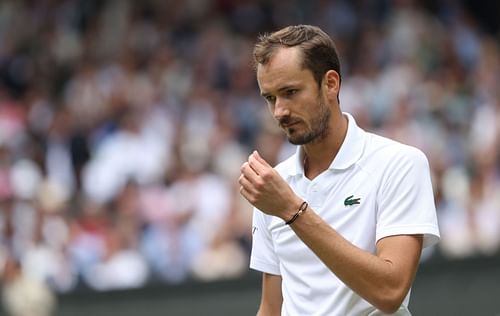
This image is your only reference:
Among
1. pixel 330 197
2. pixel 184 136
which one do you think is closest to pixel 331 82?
pixel 330 197

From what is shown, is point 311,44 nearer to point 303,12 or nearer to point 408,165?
point 408,165

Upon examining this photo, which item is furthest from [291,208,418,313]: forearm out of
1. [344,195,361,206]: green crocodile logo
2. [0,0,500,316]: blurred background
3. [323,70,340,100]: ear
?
[0,0,500,316]: blurred background

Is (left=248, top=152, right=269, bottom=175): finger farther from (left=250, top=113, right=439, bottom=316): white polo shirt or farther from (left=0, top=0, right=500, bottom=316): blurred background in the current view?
(left=0, top=0, right=500, bottom=316): blurred background

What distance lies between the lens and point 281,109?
4.02 m

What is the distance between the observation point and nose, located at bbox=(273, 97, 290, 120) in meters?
4.01

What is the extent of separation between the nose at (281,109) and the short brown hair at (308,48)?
15cm

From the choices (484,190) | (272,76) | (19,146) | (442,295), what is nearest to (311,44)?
(272,76)

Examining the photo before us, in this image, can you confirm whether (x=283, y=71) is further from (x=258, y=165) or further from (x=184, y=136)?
(x=184, y=136)

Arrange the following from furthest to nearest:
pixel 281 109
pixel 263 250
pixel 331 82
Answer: pixel 263 250, pixel 331 82, pixel 281 109

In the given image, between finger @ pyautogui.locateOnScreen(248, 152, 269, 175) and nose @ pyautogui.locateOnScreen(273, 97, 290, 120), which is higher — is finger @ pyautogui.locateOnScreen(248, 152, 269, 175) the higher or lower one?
the lower one

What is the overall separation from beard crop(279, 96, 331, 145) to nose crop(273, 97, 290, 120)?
17 mm

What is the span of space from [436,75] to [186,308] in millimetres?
3488

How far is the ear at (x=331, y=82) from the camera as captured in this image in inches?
163

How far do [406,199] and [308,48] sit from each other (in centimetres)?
62
